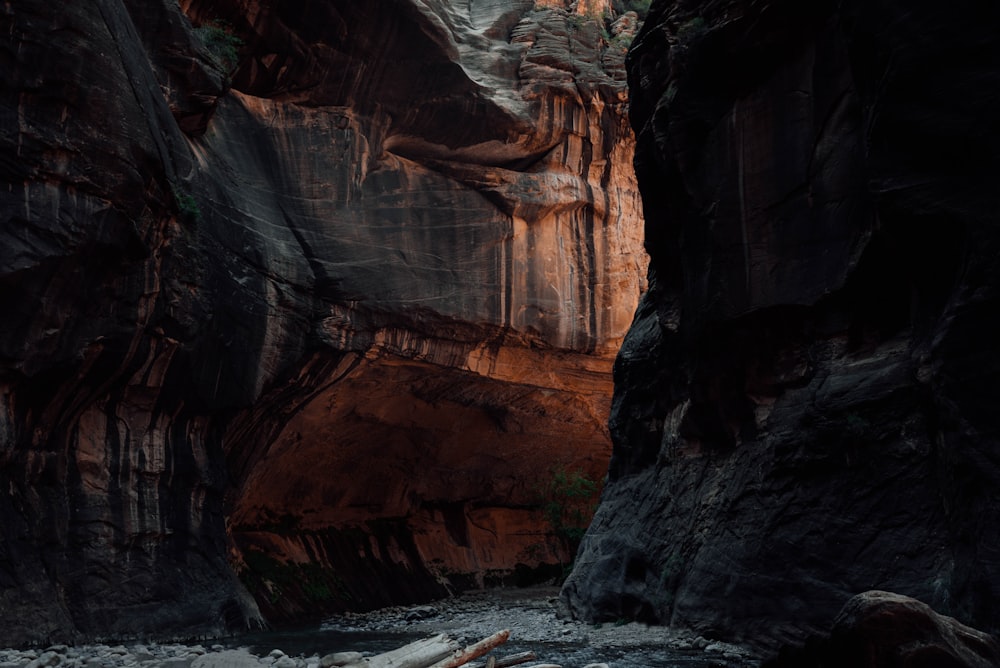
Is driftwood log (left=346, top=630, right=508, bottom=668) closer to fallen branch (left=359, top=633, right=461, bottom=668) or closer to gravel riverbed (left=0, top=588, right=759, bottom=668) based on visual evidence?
fallen branch (left=359, top=633, right=461, bottom=668)

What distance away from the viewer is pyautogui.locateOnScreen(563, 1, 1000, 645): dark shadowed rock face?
9.46 metres

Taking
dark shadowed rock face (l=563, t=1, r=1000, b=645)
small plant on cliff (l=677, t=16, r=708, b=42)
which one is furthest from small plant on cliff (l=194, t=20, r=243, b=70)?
small plant on cliff (l=677, t=16, r=708, b=42)

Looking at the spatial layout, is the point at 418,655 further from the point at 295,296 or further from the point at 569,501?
the point at 569,501

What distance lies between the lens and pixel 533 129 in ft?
90.1

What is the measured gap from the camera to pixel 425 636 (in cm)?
1705

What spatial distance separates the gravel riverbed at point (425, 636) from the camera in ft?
36.6

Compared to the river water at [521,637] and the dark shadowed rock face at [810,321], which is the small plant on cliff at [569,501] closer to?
the river water at [521,637]

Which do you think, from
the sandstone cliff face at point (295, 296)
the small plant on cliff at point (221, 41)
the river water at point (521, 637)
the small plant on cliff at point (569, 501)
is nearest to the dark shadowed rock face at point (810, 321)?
the river water at point (521, 637)

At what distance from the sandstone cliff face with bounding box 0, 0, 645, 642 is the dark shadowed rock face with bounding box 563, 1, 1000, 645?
870cm

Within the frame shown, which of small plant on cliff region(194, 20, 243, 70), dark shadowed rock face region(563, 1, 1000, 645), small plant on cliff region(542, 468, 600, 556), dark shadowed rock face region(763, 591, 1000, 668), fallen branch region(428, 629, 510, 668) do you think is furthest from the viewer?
small plant on cliff region(542, 468, 600, 556)

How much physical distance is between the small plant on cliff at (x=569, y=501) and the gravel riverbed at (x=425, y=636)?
773 cm

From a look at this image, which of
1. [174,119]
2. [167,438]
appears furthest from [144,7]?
[167,438]

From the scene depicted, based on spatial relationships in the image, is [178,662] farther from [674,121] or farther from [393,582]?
[393,582]

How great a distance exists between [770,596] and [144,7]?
59.6 feet
